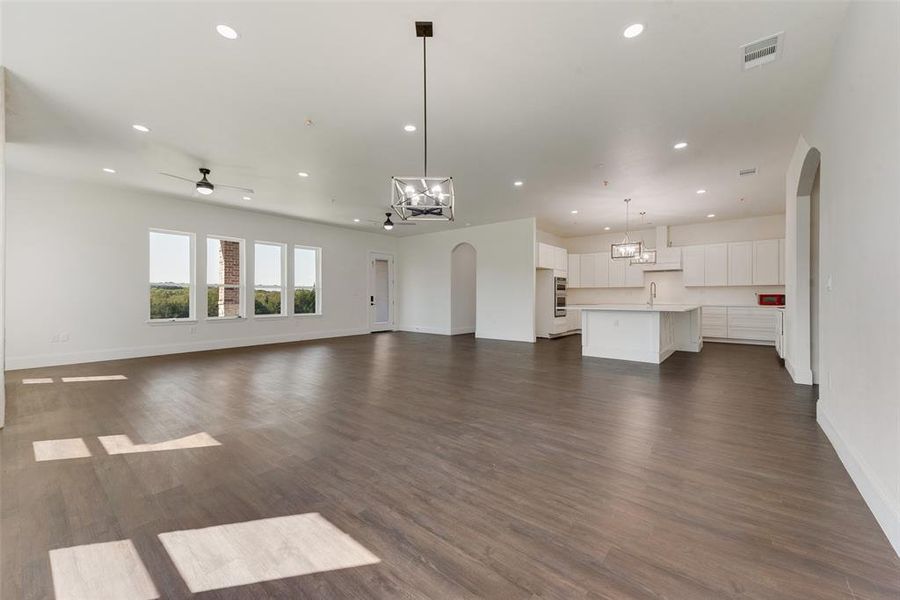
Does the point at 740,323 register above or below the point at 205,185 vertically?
below

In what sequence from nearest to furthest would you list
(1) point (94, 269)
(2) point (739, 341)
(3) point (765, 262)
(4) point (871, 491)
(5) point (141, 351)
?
(4) point (871, 491) → (1) point (94, 269) → (5) point (141, 351) → (3) point (765, 262) → (2) point (739, 341)

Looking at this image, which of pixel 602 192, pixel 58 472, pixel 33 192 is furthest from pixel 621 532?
pixel 33 192

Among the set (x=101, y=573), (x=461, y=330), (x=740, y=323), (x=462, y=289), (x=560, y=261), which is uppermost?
(x=560, y=261)

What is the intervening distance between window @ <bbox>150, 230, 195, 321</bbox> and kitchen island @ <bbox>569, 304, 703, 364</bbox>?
7957 millimetres

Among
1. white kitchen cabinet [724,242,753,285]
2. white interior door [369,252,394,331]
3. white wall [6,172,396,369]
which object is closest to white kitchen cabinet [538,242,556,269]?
white kitchen cabinet [724,242,753,285]

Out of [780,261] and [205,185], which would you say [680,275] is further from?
[205,185]

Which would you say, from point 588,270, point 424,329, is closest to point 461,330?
point 424,329

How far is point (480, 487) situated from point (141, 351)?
24.6 feet

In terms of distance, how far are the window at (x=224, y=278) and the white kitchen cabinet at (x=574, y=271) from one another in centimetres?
875

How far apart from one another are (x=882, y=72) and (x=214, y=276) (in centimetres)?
945

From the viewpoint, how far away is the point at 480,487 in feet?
7.04

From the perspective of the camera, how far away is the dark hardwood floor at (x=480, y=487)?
1462mm

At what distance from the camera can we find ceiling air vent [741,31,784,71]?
2629 mm

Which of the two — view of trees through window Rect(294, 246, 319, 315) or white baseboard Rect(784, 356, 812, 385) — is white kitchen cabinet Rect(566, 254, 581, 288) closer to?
white baseboard Rect(784, 356, 812, 385)
